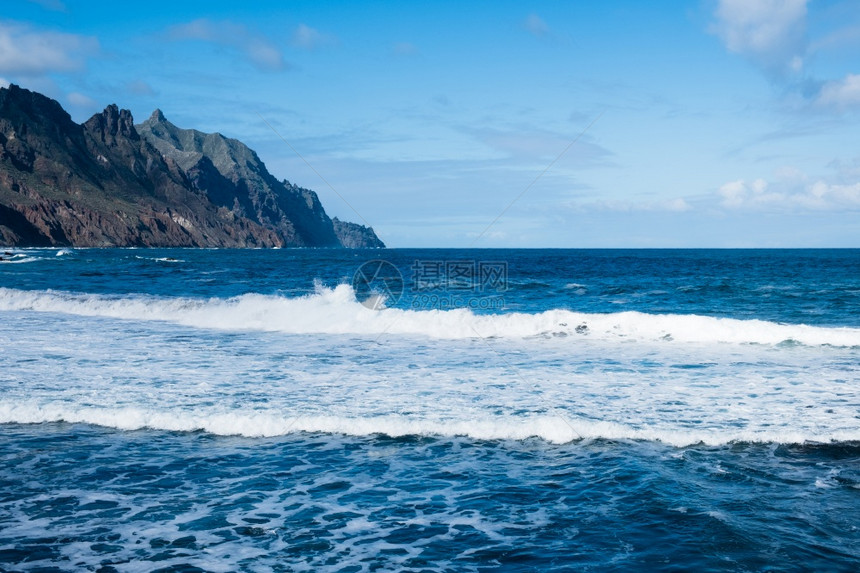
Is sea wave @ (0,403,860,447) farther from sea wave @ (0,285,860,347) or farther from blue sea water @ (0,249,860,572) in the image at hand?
sea wave @ (0,285,860,347)

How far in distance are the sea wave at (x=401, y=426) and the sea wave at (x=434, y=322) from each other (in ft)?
38.4

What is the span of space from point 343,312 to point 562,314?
9177mm

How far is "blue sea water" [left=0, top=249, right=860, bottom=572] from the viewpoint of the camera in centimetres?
570

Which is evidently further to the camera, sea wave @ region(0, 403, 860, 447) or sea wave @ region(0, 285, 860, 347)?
sea wave @ region(0, 285, 860, 347)

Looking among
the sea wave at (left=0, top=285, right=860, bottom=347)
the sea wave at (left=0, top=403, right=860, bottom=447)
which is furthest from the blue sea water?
the sea wave at (left=0, top=285, right=860, bottom=347)

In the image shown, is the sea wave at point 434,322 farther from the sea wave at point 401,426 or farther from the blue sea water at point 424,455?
the sea wave at point 401,426

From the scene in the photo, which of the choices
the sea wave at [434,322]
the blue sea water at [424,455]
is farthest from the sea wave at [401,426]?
the sea wave at [434,322]

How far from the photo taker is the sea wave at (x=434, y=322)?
68.8 ft

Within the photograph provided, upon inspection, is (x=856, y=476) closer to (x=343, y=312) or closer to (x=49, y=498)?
(x=49, y=498)

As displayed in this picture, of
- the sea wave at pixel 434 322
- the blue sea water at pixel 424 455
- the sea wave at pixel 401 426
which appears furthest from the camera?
the sea wave at pixel 434 322

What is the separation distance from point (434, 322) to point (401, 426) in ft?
43.8

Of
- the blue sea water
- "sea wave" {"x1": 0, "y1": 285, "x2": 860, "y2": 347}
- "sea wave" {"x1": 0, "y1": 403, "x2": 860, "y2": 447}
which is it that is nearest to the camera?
the blue sea water

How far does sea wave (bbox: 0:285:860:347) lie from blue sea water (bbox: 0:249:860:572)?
1.32 metres

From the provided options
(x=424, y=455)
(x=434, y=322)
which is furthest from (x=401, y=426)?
(x=434, y=322)
